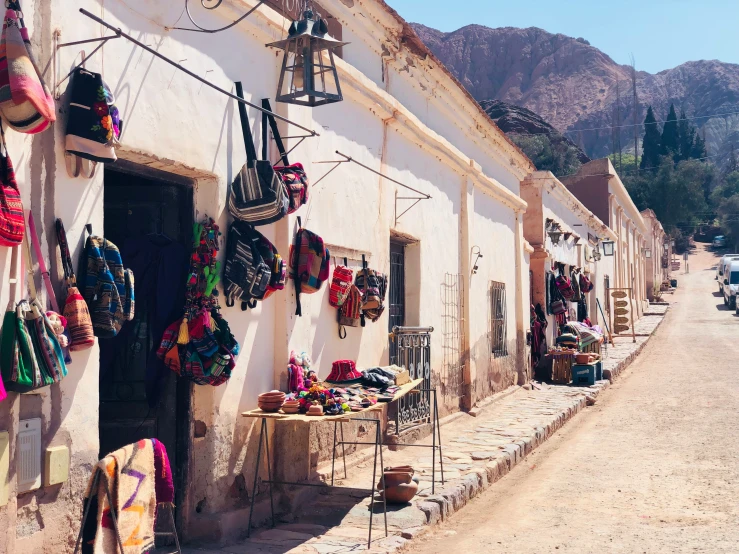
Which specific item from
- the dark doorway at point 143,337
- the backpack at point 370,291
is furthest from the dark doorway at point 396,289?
the dark doorway at point 143,337

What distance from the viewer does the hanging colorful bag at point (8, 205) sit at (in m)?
3.77

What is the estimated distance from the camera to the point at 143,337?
19.1 feet

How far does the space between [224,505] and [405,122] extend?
548 cm

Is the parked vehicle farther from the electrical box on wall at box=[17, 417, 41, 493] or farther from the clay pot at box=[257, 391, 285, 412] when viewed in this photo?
the electrical box on wall at box=[17, 417, 41, 493]

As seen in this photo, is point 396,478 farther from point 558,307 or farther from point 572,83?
point 572,83

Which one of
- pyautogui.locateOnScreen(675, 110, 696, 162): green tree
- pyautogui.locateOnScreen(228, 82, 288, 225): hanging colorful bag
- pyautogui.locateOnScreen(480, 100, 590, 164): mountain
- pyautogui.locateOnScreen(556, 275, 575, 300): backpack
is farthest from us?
pyautogui.locateOnScreen(675, 110, 696, 162): green tree

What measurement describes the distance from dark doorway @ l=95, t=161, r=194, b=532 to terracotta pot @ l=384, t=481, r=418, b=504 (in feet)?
6.34

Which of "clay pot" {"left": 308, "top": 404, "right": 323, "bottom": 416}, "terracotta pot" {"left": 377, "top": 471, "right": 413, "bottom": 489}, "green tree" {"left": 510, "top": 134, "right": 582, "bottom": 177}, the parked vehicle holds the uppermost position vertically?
"green tree" {"left": 510, "top": 134, "right": 582, "bottom": 177}

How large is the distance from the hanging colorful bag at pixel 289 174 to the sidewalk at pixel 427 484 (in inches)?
99.3

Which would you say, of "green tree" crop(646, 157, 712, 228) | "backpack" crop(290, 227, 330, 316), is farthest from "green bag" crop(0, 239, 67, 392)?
"green tree" crop(646, 157, 712, 228)

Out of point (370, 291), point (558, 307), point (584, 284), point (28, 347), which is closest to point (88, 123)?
point (28, 347)

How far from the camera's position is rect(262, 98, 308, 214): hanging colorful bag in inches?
249

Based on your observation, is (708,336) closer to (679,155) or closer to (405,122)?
(405,122)

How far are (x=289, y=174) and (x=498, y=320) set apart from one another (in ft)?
28.9
